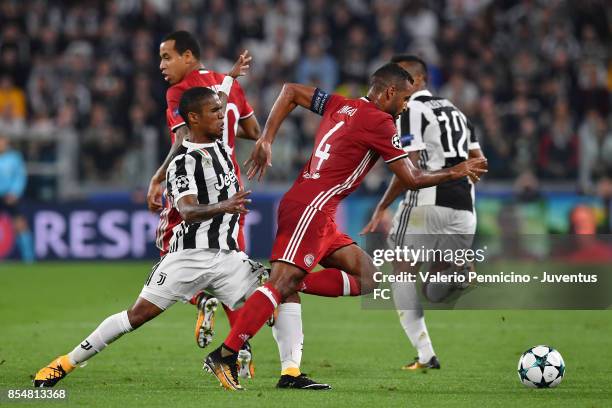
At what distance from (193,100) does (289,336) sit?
5.21 ft

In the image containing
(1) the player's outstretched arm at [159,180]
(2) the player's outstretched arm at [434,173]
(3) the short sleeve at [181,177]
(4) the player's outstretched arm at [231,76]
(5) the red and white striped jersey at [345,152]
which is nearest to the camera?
(3) the short sleeve at [181,177]

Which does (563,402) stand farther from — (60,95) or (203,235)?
(60,95)

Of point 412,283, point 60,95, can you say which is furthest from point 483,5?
point 412,283

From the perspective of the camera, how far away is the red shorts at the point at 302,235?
23.7 ft

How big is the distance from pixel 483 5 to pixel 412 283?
12857 mm

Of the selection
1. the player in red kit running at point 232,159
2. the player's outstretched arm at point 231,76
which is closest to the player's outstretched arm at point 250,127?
the player in red kit running at point 232,159

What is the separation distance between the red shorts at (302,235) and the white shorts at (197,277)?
24cm

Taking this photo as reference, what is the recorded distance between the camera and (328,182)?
743 cm

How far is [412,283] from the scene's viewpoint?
896cm

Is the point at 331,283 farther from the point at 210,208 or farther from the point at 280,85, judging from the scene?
the point at 280,85

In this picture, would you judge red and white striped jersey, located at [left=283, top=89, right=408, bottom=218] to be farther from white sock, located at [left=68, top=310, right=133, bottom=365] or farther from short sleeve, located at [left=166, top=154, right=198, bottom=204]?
white sock, located at [left=68, top=310, right=133, bottom=365]

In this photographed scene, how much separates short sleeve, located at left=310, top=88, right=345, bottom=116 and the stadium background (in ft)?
31.7

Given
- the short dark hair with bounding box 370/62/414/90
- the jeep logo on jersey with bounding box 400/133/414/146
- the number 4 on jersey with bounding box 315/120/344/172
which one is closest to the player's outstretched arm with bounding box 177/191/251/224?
the number 4 on jersey with bounding box 315/120/344/172

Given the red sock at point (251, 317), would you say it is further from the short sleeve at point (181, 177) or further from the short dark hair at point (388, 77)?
the short dark hair at point (388, 77)
